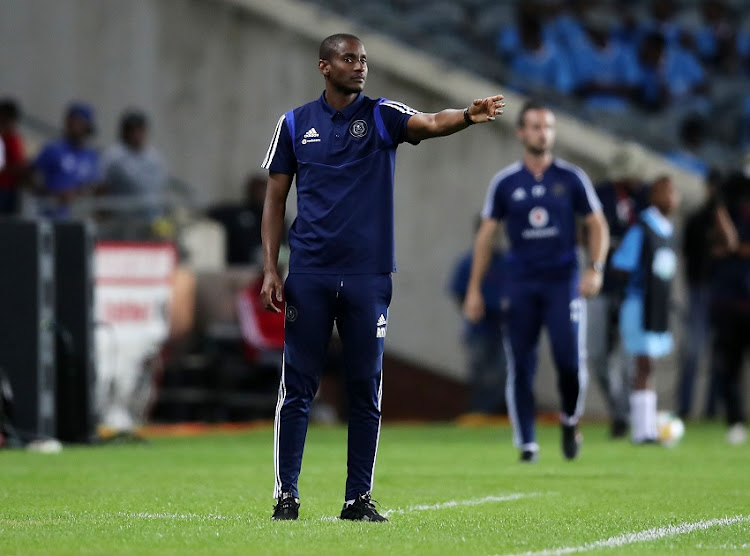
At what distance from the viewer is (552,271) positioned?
40.0ft

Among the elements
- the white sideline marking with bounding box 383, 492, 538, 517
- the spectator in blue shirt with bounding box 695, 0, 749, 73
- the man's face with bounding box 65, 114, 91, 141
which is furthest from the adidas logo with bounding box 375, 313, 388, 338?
the spectator in blue shirt with bounding box 695, 0, 749, 73

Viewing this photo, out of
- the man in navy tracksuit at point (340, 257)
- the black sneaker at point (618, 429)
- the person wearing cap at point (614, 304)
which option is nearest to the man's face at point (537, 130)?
the person wearing cap at point (614, 304)

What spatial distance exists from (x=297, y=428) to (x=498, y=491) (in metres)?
2.23

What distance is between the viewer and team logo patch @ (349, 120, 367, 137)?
25.4 ft

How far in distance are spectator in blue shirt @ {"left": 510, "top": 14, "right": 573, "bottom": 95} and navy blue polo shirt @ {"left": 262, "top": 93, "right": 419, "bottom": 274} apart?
1327cm

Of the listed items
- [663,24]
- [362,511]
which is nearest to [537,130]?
[362,511]

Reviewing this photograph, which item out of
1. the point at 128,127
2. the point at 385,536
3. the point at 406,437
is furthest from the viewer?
the point at 128,127

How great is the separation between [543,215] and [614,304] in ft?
13.9

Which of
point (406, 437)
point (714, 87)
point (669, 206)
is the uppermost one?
point (714, 87)

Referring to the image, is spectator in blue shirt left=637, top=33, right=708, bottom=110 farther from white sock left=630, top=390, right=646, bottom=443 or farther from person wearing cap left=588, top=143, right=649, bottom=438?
white sock left=630, top=390, right=646, bottom=443

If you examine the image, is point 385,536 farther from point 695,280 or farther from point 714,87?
point 714,87

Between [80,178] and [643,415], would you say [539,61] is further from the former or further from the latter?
[643,415]

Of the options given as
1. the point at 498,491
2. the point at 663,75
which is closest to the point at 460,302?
the point at 663,75

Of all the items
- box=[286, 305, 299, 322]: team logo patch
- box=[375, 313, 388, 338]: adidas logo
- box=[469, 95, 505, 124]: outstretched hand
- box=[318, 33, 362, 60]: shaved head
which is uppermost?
box=[318, 33, 362, 60]: shaved head
